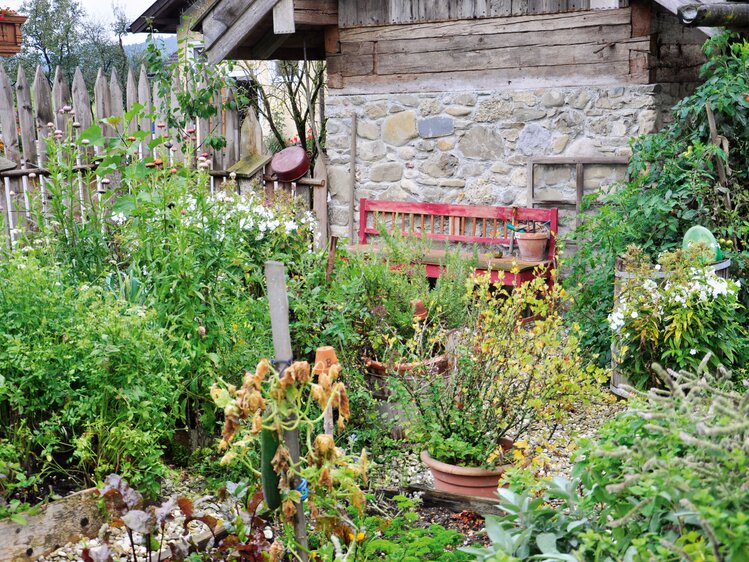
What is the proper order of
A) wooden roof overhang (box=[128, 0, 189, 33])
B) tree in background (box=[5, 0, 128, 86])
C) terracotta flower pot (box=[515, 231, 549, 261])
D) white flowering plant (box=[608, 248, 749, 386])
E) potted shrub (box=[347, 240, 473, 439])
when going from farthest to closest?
tree in background (box=[5, 0, 128, 86]) < wooden roof overhang (box=[128, 0, 189, 33]) < terracotta flower pot (box=[515, 231, 549, 261]) < white flowering plant (box=[608, 248, 749, 386]) < potted shrub (box=[347, 240, 473, 439])

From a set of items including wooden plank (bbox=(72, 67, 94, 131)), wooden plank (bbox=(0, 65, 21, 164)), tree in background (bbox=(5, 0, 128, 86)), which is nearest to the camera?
wooden plank (bbox=(0, 65, 21, 164))

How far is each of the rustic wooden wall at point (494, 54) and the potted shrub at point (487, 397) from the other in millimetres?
3910

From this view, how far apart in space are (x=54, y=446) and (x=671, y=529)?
100 inches

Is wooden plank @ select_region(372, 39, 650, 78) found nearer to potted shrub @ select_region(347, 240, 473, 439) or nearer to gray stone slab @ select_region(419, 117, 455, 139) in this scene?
gray stone slab @ select_region(419, 117, 455, 139)

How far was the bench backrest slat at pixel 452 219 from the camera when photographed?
7812mm

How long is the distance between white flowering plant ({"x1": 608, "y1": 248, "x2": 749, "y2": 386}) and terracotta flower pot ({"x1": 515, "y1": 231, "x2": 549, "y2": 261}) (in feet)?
7.74

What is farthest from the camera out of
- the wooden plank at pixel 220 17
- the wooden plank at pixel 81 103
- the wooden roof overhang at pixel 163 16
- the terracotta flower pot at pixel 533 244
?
the wooden roof overhang at pixel 163 16

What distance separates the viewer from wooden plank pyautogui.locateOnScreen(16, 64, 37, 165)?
746 cm

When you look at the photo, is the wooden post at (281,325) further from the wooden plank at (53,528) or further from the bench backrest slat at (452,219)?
the bench backrest slat at (452,219)

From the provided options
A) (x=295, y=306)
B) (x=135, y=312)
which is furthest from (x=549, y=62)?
(x=135, y=312)

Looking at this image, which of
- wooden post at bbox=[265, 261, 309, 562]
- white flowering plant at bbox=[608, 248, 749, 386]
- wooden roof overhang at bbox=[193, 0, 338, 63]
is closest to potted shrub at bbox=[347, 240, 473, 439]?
white flowering plant at bbox=[608, 248, 749, 386]

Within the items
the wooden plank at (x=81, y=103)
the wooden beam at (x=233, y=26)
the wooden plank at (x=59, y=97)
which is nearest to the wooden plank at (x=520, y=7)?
the wooden beam at (x=233, y=26)

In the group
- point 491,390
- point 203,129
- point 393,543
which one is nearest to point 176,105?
point 203,129

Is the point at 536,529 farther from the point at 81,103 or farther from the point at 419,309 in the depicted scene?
the point at 81,103
